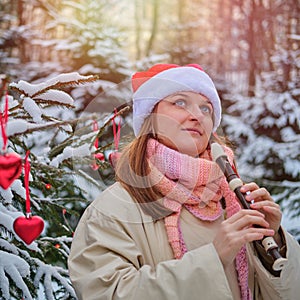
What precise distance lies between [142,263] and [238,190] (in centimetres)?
32

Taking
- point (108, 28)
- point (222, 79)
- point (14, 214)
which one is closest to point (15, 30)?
point (108, 28)

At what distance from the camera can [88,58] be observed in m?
5.03

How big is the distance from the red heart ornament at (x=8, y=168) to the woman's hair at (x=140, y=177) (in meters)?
0.34

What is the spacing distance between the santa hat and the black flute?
0.29 meters

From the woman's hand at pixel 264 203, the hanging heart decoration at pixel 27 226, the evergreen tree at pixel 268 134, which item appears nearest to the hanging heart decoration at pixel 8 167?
the hanging heart decoration at pixel 27 226

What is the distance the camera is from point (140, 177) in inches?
57.6

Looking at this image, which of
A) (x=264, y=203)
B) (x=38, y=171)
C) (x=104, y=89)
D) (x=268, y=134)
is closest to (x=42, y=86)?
(x=38, y=171)

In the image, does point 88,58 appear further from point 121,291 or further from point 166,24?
point 121,291

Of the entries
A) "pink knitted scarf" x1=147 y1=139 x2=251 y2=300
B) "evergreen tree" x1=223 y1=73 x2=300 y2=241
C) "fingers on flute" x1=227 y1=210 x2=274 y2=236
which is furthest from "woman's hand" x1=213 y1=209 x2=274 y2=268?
"evergreen tree" x1=223 y1=73 x2=300 y2=241

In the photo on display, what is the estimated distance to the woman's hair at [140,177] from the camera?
1.42m

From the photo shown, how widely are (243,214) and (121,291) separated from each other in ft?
1.17

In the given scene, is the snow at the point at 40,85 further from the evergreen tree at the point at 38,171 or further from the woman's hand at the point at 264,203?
the woman's hand at the point at 264,203

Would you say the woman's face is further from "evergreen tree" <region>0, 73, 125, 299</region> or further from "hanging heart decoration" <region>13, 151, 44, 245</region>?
"hanging heart decoration" <region>13, 151, 44, 245</region>

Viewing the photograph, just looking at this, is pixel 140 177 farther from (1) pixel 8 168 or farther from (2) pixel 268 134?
(2) pixel 268 134
